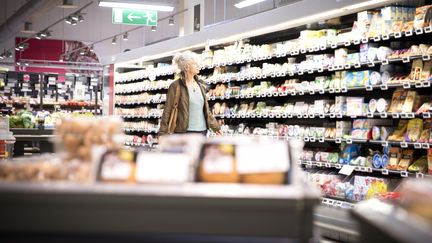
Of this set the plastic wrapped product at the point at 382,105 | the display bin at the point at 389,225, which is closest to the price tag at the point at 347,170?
the plastic wrapped product at the point at 382,105

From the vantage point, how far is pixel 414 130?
612 cm

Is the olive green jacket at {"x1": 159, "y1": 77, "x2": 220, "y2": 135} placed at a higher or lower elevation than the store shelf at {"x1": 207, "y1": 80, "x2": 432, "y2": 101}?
lower

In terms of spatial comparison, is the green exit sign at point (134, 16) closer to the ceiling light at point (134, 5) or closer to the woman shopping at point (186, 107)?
the ceiling light at point (134, 5)

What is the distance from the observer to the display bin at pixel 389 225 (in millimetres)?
1693

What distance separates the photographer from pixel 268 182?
223 centimetres

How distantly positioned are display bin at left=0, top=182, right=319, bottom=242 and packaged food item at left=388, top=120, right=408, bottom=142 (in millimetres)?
4544

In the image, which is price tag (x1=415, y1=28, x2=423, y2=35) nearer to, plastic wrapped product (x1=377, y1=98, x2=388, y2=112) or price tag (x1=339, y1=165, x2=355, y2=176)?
plastic wrapped product (x1=377, y1=98, x2=388, y2=112)

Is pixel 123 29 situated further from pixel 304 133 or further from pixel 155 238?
pixel 155 238

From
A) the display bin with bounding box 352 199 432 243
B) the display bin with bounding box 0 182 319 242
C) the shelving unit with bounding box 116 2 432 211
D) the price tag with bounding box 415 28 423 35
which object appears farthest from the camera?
the shelving unit with bounding box 116 2 432 211

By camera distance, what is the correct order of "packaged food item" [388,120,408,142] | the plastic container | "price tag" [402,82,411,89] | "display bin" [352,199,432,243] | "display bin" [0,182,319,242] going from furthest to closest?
the plastic container, "packaged food item" [388,120,408,142], "price tag" [402,82,411,89], "display bin" [0,182,319,242], "display bin" [352,199,432,243]

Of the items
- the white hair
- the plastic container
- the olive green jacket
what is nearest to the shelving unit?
the olive green jacket

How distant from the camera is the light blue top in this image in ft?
21.8

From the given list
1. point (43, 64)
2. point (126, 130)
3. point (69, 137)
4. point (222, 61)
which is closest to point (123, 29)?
point (43, 64)

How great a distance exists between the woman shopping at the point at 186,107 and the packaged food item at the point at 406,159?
1958 mm
